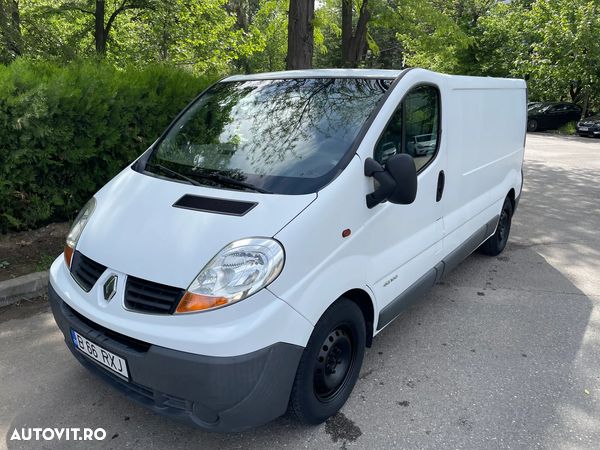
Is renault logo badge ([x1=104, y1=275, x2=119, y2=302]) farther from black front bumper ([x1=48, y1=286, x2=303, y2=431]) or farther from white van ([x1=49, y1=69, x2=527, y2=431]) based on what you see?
black front bumper ([x1=48, y1=286, x2=303, y2=431])

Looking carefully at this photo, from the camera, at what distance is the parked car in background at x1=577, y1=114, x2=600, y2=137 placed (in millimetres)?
20000

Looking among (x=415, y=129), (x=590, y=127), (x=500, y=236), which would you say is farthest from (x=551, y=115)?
(x=415, y=129)

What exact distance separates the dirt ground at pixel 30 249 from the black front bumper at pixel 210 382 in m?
2.43

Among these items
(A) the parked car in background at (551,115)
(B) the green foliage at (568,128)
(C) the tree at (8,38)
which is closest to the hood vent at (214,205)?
(C) the tree at (8,38)

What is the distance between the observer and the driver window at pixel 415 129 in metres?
2.81

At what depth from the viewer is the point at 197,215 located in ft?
7.62

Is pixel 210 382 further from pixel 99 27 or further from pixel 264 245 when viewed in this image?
pixel 99 27

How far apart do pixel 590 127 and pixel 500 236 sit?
1872 cm

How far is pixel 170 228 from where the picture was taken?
2.30m

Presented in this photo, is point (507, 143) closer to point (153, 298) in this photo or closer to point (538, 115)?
point (153, 298)

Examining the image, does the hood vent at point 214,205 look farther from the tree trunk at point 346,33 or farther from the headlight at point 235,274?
the tree trunk at point 346,33

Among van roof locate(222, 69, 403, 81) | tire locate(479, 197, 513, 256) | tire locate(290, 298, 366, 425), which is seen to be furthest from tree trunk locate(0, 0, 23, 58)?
tire locate(479, 197, 513, 256)

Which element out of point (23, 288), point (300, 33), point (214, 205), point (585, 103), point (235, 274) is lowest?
point (23, 288)

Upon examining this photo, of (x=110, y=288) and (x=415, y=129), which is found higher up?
(x=415, y=129)
